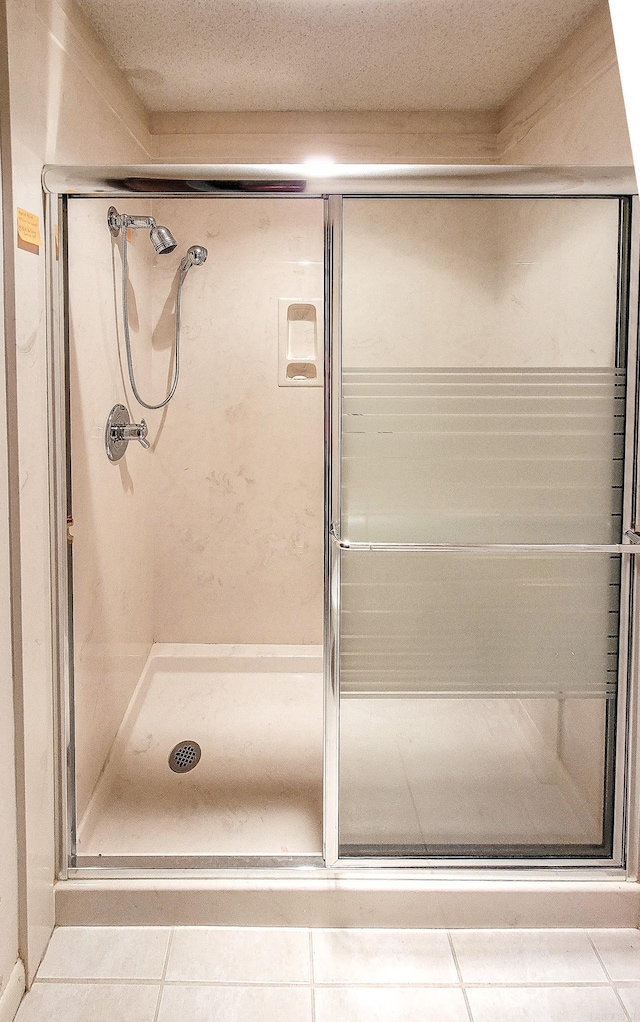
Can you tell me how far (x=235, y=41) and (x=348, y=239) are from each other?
1.05 meters

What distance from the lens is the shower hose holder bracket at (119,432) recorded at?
2.17 metres

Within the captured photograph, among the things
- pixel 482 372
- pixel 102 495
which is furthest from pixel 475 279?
pixel 102 495

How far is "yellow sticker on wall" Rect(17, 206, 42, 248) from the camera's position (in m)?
1.33

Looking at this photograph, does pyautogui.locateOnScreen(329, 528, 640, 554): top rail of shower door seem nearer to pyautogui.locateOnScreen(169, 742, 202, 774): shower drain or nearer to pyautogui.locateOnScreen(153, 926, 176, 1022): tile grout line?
pyautogui.locateOnScreen(153, 926, 176, 1022): tile grout line

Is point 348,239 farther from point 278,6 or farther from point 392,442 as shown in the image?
point 278,6

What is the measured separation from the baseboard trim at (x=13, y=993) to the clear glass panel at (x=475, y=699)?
2.40ft

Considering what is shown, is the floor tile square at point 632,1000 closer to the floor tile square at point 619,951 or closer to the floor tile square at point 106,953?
the floor tile square at point 619,951

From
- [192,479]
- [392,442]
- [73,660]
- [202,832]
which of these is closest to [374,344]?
[392,442]

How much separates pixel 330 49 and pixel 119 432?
1378 mm

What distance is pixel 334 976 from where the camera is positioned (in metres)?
1.48

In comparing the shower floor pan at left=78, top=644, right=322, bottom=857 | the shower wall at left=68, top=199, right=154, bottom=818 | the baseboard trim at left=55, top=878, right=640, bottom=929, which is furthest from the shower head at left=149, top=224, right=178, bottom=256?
the baseboard trim at left=55, top=878, right=640, bottom=929

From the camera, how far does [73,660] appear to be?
165 cm

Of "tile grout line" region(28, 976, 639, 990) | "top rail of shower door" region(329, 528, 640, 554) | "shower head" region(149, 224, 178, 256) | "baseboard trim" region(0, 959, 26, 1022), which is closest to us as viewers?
"baseboard trim" region(0, 959, 26, 1022)

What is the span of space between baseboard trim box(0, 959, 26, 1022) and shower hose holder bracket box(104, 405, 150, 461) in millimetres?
1362
